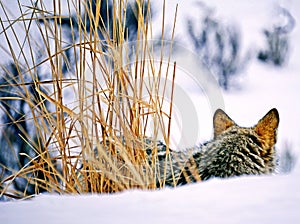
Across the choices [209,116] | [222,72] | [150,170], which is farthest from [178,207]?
[222,72]

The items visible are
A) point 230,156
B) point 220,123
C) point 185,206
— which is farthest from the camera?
point 220,123

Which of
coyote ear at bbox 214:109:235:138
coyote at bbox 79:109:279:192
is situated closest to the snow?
coyote at bbox 79:109:279:192

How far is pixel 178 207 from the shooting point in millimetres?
751

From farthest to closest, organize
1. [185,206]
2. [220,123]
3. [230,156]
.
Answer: [220,123], [230,156], [185,206]

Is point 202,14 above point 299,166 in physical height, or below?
above

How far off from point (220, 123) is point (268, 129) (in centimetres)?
13

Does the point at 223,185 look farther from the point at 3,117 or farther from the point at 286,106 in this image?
the point at 3,117

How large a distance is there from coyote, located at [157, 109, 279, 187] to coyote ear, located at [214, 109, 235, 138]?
0.02 meters

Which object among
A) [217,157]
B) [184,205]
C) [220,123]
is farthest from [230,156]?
[184,205]

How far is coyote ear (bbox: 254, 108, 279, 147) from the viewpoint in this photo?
1059 mm

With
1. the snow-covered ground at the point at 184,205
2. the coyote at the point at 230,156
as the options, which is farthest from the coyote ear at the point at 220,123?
the snow-covered ground at the point at 184,205

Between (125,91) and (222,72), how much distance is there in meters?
0.57

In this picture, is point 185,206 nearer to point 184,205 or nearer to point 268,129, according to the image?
point 184,205

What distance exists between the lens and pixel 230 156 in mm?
1035
